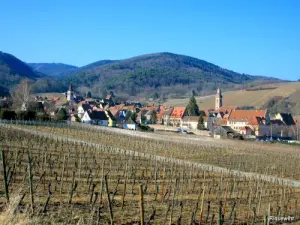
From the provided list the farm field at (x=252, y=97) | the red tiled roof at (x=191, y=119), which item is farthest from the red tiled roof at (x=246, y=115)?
the farm field at (x=252, y=97)

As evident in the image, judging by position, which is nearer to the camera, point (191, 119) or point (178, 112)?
point (191, 119)

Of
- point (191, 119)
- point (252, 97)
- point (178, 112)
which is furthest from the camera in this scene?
point (252, 97)

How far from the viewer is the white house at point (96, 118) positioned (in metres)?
93.4

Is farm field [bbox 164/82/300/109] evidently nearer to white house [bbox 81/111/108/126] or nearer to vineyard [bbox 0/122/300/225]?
white house [bbox 81/111/108/126]

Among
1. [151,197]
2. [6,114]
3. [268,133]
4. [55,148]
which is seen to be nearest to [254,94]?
[268,133]

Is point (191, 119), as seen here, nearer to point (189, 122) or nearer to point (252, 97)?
point (189, 122)

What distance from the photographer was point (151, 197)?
1959cm

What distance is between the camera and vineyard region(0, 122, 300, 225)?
1342 cm

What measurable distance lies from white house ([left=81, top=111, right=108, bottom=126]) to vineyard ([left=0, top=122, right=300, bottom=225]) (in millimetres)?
49280

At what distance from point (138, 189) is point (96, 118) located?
241ft

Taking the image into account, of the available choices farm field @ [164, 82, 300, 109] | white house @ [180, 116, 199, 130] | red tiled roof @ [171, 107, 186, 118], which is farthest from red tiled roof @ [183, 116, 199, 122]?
farm field @ [164, 82, 300, 109]

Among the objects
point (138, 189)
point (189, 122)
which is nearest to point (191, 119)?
point (189, 122)

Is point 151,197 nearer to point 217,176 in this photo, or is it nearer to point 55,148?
point 217,176

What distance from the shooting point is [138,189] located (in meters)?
21.3
